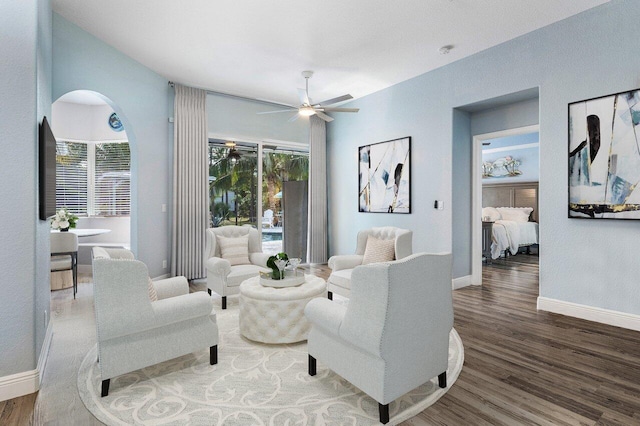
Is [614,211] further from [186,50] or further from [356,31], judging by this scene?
[186,50]

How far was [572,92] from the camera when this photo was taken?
3.61 m

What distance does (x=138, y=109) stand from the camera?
474cm

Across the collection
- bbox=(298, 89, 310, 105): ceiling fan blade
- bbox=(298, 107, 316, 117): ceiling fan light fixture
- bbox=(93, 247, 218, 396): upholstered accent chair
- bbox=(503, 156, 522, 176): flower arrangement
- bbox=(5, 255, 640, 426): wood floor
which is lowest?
bbox=(5, 255, 640, 426): wood floor

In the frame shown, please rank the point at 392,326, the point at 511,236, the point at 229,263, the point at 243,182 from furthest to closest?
the point at 511,236 < the point at 243,182 < the point at 229,263 < the point at 392,326

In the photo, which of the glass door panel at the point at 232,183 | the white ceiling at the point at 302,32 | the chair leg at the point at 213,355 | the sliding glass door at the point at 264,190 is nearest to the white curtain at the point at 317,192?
the sliding glass door at the point at 264,190

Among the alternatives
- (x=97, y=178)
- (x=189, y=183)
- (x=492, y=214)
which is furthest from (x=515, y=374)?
(x=97, y=178)

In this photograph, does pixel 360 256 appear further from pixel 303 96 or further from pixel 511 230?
pixel 511 230

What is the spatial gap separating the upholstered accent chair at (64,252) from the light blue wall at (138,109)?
77cm

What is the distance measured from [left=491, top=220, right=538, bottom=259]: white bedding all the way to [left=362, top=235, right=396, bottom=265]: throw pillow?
13.8ft

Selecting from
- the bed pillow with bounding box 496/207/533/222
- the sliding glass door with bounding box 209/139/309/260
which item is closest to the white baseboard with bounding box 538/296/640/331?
the sliding glass door with bounding box 209/139/309/260

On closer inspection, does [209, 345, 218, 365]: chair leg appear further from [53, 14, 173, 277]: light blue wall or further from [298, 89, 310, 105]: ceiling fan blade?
[298, 89, 310, 105]: ceiling fan blade

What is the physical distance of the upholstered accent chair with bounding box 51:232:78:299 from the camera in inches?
179

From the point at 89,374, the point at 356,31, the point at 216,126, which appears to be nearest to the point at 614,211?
the point at 356,31

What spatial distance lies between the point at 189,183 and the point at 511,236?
6704mm
